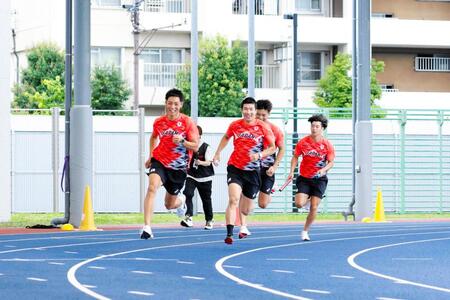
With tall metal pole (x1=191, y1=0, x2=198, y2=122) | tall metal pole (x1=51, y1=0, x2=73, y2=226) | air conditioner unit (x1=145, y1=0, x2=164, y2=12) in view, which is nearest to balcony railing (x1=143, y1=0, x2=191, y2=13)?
air conditioner unit (x1=145, y1=0, x2=164, y2=12)

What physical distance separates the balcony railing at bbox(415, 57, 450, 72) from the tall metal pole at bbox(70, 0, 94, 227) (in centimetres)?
3601

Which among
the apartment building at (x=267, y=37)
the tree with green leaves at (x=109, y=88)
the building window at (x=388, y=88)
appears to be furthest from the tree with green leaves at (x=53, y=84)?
the building window at (x=388, y=88)

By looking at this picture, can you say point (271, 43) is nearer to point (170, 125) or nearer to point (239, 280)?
point (170, 125)

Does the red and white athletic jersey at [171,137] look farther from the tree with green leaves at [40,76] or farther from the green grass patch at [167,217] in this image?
the tree with green leaves at [40,76]

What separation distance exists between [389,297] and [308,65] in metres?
47.4

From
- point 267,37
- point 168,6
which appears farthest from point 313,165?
point 168,6

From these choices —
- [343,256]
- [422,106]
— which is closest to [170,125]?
[343,256]

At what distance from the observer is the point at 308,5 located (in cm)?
6162

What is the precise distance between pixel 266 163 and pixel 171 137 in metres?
2.52

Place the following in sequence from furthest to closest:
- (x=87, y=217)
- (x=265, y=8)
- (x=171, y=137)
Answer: (x=265, y=8), (x=87, y=217), (x=171, y=137)

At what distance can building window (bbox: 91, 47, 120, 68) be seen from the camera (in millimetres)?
58500

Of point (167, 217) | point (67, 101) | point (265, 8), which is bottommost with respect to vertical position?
point (167, 217)

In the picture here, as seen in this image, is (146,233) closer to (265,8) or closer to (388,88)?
(265,8)

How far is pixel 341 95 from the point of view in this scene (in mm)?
56312
